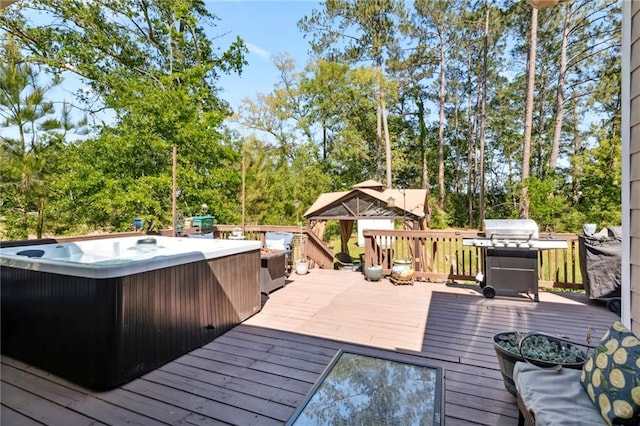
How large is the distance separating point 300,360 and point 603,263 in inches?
154

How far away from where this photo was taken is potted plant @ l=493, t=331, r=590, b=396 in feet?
5.90

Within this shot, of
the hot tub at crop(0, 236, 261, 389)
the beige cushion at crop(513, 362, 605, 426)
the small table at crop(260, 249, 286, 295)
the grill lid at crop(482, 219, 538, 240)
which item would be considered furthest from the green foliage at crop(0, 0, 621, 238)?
the beige cushion at crop(513, 362, 605, 426)

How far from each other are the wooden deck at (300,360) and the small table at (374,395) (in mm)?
410

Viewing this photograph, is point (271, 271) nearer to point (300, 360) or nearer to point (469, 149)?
point (300, 360)

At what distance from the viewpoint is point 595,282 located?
3988 mm

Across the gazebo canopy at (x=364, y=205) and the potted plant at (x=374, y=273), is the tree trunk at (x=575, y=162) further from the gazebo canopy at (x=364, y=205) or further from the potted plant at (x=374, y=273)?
the potted plant at (x=374, y=273)

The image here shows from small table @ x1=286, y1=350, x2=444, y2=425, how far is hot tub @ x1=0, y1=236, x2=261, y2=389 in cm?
150

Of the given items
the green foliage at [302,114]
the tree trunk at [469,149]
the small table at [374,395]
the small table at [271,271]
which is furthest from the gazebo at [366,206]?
the tree trunk at [469,149]

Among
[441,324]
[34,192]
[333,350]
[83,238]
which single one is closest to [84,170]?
[34,192]

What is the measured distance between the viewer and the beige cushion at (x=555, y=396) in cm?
134

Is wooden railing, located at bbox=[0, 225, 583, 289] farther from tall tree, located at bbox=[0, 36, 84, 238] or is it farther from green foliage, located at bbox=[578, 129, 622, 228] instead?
green foliage, located at bbox=[578, 129, 622, 228]

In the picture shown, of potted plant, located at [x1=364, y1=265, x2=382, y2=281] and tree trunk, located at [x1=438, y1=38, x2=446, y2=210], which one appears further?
tree trunk, located at [x1=438, y1=38, x2=446, y2=210]

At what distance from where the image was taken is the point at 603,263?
395 cm

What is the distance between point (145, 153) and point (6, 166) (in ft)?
8.04
